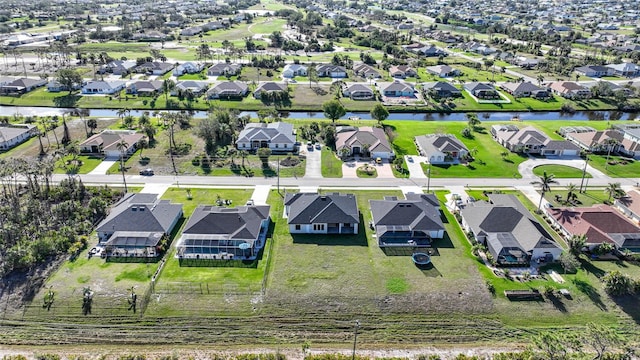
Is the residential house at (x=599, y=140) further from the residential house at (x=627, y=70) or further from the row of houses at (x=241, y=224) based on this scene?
the residential house at (x=627, y=70)

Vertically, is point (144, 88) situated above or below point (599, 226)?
above

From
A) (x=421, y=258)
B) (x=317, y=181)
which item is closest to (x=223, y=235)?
(x=317, y=181)

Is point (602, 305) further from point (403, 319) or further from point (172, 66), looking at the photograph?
point (172, 66)

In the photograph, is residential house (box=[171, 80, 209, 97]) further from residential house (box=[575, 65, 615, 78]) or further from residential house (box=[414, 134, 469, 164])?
residential house (box=[575, 65, 615, 78])

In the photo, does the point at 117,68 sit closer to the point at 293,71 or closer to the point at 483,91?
the point at 293,71

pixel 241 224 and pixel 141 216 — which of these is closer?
pixel 241 224

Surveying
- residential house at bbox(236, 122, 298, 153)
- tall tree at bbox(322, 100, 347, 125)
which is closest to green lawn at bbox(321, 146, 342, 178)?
residential house at bbox(236, 122, 298, 153)
